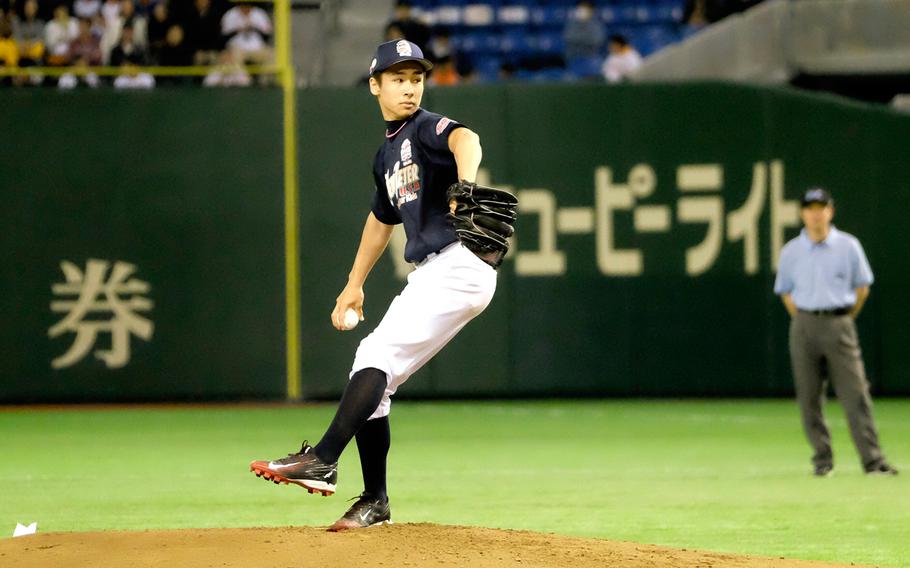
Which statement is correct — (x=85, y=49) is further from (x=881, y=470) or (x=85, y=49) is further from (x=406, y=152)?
(x=406, y=152)

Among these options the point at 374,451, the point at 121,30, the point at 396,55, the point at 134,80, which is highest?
the point at 121,30

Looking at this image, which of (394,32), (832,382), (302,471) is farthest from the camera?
(394,32)

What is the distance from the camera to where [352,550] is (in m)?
5.67

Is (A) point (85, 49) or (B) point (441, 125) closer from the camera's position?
(B) point (441, 125)

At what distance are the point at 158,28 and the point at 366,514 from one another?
10760 mm

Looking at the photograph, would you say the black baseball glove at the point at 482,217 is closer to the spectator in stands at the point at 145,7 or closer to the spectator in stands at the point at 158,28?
the spectator in stands at the point at 158,28

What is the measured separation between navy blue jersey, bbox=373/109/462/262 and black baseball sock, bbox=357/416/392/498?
2.52 ft

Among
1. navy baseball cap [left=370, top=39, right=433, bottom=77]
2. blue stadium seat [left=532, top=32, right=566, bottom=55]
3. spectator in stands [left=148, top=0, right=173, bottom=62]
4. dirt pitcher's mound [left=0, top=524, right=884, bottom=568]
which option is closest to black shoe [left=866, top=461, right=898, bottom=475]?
dirt pitcher's mound [left=0, top=524, right=884, bottom=568]

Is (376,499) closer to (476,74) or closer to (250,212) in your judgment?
(250,212)

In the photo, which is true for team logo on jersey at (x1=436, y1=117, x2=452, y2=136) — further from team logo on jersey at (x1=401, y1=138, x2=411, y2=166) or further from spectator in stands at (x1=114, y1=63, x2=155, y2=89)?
spectator in stands at (x1=114, y1=63, x2=155, y2=89)

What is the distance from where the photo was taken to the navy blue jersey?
6199 millimetres

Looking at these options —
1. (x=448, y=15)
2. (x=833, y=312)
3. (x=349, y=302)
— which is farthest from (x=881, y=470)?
(x=448, y=15)

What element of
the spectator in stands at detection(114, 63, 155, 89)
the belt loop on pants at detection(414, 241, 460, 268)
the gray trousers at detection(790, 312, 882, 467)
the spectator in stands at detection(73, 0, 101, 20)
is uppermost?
the spectator in stands at detection(73, 0, 101, 20)

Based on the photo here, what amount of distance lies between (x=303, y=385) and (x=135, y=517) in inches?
305
